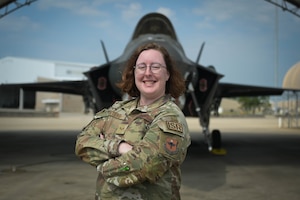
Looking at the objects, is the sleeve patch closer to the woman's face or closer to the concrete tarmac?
the woman's face

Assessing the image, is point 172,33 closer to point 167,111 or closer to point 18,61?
point 167,111

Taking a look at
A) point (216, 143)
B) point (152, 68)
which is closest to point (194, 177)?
point (216, 143)

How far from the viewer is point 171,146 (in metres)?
1.64

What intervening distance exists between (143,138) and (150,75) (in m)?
0.39

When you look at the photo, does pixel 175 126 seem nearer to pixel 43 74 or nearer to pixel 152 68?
pixel 152 68

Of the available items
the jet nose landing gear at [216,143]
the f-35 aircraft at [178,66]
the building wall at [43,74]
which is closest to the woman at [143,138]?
the f-35 aircraft at [178,66]

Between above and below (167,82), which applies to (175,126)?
below

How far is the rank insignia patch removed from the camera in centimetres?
163

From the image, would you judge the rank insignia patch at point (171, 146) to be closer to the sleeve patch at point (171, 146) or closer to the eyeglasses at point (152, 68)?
the sleeve patch at point (171, 146)

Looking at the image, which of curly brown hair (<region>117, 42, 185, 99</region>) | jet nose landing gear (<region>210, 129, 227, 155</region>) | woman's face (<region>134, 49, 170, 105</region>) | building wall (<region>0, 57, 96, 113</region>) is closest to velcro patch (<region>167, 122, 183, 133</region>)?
woman's face (<region>134, 49, 170, 105</region>)

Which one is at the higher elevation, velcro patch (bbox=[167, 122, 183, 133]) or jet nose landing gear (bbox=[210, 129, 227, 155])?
velcro patch (bbox=[167, 122, 183, 133])

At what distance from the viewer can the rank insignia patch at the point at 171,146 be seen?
1634mm

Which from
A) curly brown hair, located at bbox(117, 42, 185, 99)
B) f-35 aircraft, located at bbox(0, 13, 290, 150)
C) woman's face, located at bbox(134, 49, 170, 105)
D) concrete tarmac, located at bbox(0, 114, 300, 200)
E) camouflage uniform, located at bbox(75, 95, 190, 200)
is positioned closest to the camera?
camouflage uniform, located at bbox(75, 95, 190, 200)

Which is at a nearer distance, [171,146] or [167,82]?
[171,146]
